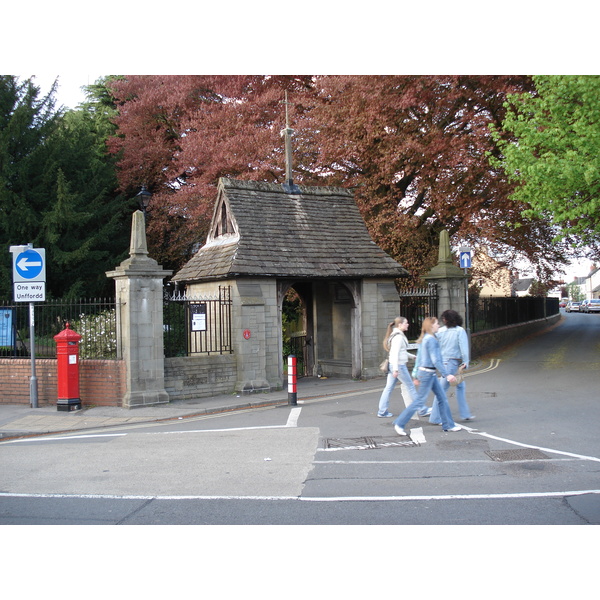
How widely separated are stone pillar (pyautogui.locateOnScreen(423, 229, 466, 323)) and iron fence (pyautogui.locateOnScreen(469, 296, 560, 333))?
359 centimetres

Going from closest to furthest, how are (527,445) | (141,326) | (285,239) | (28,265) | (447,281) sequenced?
(527,445), (28,265), (141,326), (285,239), (447,281)

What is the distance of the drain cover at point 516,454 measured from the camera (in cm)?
767

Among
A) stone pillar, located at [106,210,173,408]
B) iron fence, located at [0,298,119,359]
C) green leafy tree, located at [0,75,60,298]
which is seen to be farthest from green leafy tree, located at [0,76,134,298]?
stone pillar, located at [106,210,173,408]

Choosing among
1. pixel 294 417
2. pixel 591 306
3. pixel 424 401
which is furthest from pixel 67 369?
pixel 591 306

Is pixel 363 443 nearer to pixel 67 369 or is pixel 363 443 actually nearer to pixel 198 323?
pixel 198 323

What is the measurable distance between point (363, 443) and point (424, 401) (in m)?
1.25

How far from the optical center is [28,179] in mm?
23359

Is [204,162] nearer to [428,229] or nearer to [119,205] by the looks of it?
[119,205]

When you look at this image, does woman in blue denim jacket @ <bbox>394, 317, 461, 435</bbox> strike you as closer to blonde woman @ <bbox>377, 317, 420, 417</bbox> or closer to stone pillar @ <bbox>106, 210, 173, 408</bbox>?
blonde woman @ <bbox>377, 317, 420, 417</bbox>

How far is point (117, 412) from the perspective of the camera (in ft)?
40.2

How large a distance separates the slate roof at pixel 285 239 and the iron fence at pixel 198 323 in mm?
734

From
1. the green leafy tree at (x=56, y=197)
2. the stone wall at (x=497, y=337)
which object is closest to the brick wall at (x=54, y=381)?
the green leafy tree at (x=56, y=197)

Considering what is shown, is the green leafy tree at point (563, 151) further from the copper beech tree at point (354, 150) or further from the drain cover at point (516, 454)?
the drain cover at point (516, 454)

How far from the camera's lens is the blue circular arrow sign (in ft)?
41.1
